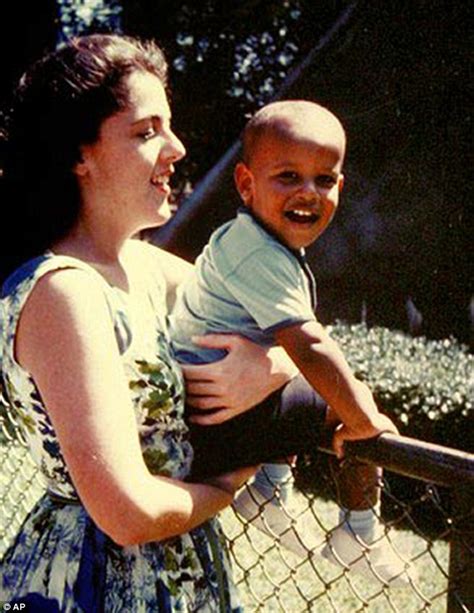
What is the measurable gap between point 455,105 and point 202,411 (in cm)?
925

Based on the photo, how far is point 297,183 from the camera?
2.29 meters

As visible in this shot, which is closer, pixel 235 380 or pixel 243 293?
pixel 235 380

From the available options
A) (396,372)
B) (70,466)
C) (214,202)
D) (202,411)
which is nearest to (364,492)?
(202,411)

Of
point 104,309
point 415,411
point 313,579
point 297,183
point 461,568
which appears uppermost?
point 104,309

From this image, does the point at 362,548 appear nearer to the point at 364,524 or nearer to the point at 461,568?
the point at 364,524

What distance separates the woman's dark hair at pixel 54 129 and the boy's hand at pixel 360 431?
2.34ft

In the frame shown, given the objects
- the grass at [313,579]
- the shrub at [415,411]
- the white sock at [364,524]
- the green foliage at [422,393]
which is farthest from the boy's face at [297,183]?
the green foliage at [422,393]

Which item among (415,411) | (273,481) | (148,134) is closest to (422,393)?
(415,411)

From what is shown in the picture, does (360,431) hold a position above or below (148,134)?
below

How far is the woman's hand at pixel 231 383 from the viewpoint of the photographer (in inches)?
78.5

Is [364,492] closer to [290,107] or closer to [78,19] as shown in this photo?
[290,107]

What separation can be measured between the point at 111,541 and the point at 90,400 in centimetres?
44

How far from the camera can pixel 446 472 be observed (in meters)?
1.73

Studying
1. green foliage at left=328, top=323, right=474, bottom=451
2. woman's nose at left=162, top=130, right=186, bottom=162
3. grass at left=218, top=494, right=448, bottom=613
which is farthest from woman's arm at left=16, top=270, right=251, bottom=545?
green foliage at left=328, top=323, right=474, bottom=451
